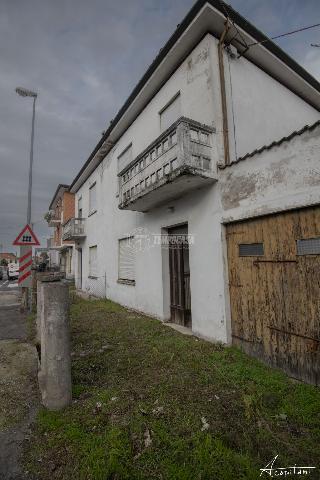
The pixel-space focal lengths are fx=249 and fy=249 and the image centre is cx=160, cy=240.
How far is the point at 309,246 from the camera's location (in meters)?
3.44

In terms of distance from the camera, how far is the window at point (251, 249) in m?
4.14

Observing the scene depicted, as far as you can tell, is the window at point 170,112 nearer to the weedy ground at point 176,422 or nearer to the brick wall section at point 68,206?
the weedy ground at point 176,422

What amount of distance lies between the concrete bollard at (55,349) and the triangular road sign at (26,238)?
593 cm

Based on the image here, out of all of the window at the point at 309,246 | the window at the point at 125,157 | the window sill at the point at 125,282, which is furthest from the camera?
the window at the point at 125,157

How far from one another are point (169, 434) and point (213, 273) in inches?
119

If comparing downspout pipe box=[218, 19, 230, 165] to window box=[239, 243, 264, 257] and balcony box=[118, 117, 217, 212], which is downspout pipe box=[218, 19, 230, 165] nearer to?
balcony box=[118, 117, 217, 212]

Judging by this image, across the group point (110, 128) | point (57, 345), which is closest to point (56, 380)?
point (57, 345)

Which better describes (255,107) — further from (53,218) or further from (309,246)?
(53,218)

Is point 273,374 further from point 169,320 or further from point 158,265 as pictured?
point 158,265

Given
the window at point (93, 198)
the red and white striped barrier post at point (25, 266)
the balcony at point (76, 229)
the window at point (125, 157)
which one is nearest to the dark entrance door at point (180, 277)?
the window at point (125, 157)

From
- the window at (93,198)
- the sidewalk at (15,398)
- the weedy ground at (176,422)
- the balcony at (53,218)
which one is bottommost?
the sidewalk at (15,398)

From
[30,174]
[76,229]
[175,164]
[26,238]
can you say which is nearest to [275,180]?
[175,164]

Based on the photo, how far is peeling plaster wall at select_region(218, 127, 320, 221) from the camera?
11.0ft

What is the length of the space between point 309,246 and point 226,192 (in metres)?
1.83
